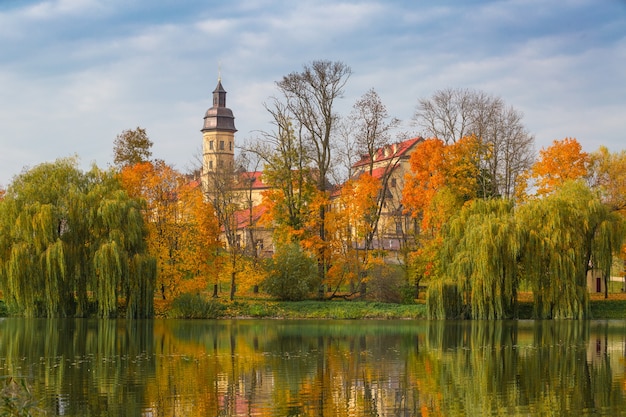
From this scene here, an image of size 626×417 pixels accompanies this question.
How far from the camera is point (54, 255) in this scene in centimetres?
3628

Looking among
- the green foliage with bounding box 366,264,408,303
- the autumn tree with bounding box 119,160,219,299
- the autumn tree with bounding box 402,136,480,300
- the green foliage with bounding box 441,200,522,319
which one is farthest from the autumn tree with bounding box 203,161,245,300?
the green foliage with bounding box 441,200,522,319

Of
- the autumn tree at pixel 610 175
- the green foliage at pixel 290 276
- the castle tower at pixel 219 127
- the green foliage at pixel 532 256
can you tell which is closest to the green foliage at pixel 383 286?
the green foliage at pixel 290 276

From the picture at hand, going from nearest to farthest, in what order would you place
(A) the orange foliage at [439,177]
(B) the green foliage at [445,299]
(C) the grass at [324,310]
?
(B) the green foliage at [445,299]
(C) the grass at [324,310]
(A) the orange foliage at [439,177]

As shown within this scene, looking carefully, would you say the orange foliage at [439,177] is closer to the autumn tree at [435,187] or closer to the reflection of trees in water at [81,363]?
the autumn tree at [435,187]

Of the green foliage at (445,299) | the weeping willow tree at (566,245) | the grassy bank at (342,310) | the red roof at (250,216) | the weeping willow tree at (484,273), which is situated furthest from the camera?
the red roof at (250,216)

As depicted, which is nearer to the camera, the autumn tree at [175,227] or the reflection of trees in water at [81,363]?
the reflection of trees in water at [81,363]

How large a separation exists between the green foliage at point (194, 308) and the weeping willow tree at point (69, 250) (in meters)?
2.74

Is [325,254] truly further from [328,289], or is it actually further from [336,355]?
[336,355]

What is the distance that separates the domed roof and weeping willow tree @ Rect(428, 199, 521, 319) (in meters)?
85.0

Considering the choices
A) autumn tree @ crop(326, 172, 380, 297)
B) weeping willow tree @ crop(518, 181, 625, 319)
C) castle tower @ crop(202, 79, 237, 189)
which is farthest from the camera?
castle tower @ crop(202, 79, 237, 189)

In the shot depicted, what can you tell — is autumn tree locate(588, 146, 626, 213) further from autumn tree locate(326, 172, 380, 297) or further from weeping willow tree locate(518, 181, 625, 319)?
autumn tree locate(326, 172, 380, 297)

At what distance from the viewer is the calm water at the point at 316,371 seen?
14.6m

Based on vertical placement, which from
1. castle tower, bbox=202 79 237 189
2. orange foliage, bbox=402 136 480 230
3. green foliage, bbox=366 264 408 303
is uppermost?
castle tower, bbox=202 79 237 189

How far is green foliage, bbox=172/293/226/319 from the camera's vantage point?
135ft
